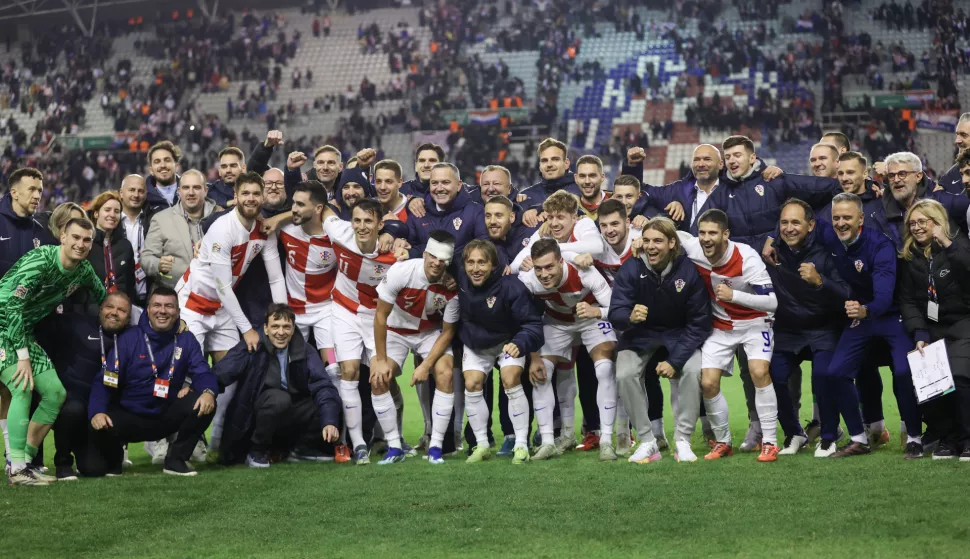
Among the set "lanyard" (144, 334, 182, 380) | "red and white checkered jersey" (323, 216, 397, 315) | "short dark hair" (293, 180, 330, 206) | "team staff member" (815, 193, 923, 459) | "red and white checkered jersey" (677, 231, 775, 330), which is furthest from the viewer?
"short dark hair" (293, 180, 330, 206)

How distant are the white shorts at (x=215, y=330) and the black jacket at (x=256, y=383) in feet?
1.20

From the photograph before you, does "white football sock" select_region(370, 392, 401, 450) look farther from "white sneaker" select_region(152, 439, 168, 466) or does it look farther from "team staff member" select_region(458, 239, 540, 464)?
"white sneaker" select_region(152, 439, 168, 466)

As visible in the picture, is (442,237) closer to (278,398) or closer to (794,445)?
(278,398)

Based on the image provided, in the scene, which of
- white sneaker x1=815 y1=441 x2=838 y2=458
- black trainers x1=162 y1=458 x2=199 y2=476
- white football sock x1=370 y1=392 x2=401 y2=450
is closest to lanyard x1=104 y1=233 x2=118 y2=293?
black trainers x1=162 y1=458 x2=199 y2=476

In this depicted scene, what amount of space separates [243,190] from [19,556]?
3.71 m

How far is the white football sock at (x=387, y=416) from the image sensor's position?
8289mm

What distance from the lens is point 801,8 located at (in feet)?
122

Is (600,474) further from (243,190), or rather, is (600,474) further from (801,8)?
(801,8)

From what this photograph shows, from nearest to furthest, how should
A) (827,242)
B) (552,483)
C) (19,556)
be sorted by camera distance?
1. (19,556)
2. (552,483)
3. (827,242)

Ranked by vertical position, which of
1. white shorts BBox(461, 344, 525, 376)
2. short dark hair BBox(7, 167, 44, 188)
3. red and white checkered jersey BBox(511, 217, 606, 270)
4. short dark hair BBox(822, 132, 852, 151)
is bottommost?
white shorts BBox(461, 344, 525, 376)

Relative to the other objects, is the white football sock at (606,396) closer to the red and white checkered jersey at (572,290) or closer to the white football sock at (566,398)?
the white football sock at (566,398)

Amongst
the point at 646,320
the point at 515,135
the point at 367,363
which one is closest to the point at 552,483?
the point at 646,320

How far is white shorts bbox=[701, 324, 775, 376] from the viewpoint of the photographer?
772 cm

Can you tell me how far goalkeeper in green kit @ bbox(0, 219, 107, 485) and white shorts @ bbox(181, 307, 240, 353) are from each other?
4.09ft
